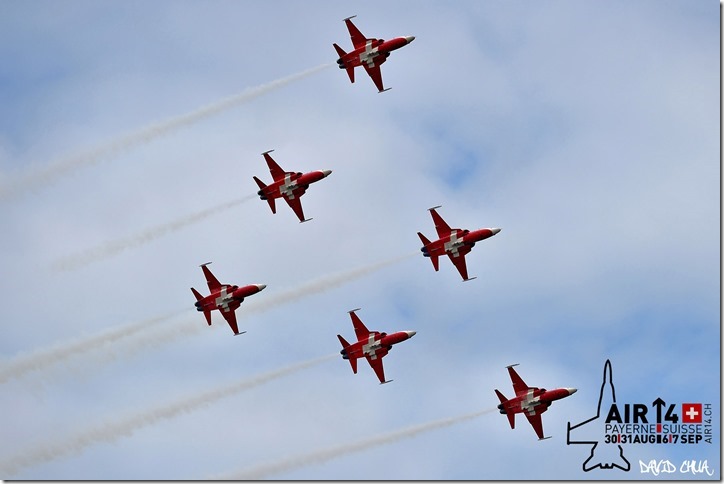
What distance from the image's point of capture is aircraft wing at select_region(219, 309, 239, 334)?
360 feet

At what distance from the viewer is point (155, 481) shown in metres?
88.1

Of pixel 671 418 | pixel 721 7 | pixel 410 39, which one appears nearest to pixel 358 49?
pixel 410 39

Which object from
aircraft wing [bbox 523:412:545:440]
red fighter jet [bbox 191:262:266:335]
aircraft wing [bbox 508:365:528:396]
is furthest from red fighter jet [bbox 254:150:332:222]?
aircraft wing [bbox 523:412:545:440]

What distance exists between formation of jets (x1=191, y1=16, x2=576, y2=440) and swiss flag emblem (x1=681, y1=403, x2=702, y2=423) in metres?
12.4

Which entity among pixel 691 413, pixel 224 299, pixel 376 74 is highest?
pixel 376 74

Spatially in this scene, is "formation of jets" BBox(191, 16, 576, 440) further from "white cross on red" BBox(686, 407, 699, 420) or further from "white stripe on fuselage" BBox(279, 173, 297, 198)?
"white cross on red" BBox(686, 407, 699, 420)

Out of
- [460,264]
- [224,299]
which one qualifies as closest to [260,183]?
[224,299]

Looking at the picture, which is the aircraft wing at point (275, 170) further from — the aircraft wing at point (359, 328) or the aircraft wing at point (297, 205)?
the aircraft wing at point (359, 328)

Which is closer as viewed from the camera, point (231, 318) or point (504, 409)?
point (504, 409)

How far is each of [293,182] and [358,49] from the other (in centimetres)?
991

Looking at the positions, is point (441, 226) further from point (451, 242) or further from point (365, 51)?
point (365, 51)

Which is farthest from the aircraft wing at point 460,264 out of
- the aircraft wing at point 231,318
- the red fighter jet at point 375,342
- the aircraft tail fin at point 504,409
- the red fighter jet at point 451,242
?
the aircraft wing at point 231,318

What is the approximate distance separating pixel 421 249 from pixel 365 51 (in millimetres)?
13779

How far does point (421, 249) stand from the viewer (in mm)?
111062
